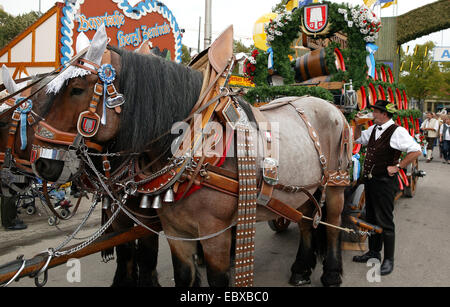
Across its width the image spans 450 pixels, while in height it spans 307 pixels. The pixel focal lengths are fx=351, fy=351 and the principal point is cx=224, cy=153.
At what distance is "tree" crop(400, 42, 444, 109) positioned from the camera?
993 inches

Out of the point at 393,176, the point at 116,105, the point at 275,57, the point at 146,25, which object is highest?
the point at 146,25

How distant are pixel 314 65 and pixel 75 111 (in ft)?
12.2

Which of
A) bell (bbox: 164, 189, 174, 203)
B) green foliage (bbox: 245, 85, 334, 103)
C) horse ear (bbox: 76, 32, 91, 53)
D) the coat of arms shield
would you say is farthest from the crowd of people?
horse ear (bbox: 76, 32, 91, 53)

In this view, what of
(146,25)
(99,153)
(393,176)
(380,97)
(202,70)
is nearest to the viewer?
(99,153)

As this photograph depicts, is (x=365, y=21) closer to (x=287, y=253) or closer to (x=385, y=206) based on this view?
(x=385, y=206)

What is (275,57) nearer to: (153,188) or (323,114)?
(323,114)

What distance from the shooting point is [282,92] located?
13.8 ft

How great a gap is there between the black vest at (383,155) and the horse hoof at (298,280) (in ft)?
4.32

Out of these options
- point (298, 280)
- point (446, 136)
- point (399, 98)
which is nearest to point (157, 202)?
point (298, 280)

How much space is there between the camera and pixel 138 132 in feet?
6.53

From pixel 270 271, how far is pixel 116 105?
104 inches
